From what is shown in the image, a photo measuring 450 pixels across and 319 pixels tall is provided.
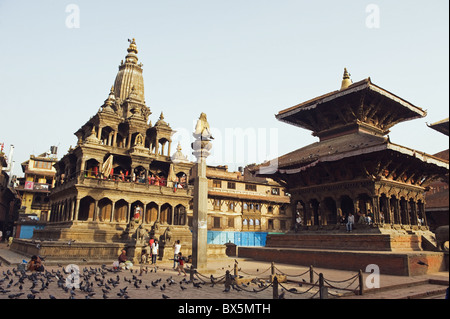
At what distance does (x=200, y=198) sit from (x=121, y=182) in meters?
17.5

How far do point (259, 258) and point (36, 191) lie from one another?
4369 centimetres

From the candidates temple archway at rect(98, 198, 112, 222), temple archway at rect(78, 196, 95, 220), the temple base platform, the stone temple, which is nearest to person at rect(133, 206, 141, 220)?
the stone temple

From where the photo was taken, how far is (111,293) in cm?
1034

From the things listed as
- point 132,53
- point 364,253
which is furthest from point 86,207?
point 364,253

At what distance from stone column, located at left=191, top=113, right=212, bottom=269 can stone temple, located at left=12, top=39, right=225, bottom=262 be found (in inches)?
330

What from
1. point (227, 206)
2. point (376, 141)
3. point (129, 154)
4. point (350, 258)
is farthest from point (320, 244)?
point (227, 206)

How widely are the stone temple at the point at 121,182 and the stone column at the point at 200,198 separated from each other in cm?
839

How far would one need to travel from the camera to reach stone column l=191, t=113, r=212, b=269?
1414cm

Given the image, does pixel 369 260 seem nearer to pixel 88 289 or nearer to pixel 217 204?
pixel 88 289

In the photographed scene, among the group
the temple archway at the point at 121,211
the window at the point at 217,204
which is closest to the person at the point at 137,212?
the temple archway at the point at 121,211

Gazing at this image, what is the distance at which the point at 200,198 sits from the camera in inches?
575

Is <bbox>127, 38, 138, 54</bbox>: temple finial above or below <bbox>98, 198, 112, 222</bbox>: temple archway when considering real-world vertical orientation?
above

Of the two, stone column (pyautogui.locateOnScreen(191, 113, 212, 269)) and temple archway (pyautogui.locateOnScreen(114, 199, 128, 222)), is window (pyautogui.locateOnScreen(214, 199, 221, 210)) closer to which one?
temple archway (pyautogui.locateOnScreen(114, 199, 128, 222))

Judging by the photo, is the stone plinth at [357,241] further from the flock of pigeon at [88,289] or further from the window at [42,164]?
the window at [42,164]
